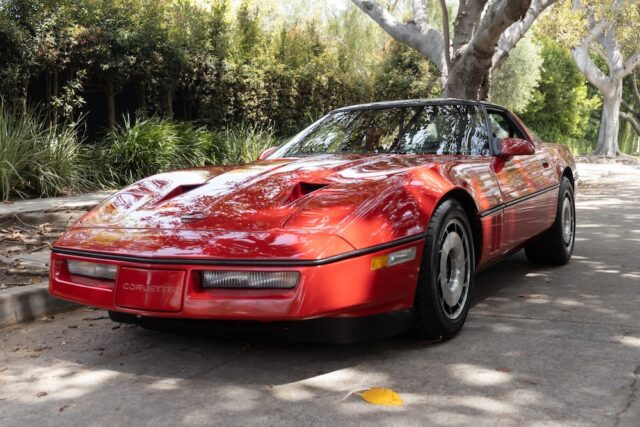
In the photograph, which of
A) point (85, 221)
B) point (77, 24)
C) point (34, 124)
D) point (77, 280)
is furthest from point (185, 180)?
point (77, 24)

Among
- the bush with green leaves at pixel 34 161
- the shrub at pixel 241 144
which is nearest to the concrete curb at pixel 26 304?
the bush with green leaves at pixel 34 161

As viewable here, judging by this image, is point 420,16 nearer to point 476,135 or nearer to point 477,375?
point 476,135

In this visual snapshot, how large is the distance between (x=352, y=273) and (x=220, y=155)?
8983 mm

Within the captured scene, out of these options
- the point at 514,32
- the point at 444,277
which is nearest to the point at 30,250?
the point at 444,277

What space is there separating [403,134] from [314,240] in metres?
1.86

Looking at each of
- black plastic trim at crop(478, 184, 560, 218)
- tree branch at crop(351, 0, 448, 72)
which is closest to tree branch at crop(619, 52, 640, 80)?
tree branch at crop(351, 0, 448, 72)

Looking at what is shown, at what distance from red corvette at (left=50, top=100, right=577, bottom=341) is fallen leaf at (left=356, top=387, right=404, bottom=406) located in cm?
28

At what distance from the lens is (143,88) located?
38.0 feet

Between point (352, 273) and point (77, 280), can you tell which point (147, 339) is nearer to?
point (77, 280)

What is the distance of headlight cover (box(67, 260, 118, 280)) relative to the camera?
3.19 meters

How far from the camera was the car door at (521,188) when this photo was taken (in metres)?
4.46

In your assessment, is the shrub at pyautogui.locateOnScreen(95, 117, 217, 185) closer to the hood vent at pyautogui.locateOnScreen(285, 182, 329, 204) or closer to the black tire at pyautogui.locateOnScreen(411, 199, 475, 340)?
the hood vent at pyautogui.locateOnScreen(285, 182, 329, 204)

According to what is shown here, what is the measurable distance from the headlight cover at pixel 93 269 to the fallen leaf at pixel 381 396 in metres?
1.28

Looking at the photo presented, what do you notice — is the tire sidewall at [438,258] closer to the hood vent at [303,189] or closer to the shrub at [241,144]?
the hood vent at [303,189]
